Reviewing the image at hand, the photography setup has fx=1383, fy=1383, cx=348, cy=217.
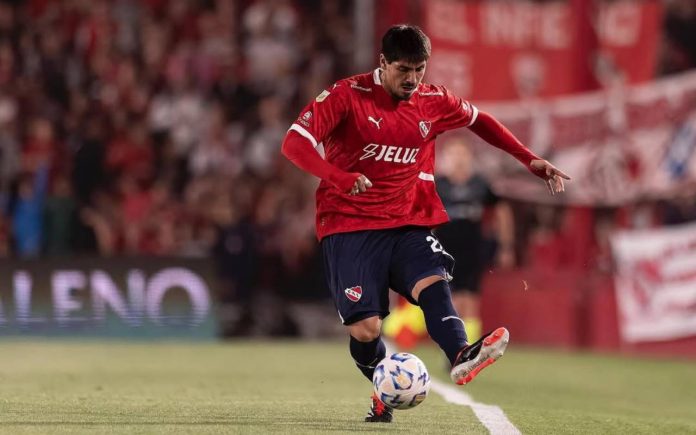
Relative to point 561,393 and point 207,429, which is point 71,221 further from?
point 207,429

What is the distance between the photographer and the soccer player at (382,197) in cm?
708

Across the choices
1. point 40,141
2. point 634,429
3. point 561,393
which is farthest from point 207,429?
point 40,141

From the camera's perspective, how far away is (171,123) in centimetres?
1953

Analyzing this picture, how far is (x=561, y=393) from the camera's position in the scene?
11086 millimetres

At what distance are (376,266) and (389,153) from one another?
1.98ft

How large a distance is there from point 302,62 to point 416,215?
13.0 m

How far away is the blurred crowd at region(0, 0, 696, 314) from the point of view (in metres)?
18.0

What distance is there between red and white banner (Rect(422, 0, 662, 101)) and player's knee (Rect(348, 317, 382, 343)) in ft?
31.7

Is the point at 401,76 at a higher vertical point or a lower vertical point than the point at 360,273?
higher

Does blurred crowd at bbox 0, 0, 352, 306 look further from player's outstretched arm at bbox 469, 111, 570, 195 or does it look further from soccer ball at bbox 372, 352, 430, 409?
soccer ball at bbox 372, 352, 430, 409

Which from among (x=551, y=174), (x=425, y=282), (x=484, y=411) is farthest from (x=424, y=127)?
(x=484, y=411)

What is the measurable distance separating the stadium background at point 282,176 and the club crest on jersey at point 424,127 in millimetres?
9275

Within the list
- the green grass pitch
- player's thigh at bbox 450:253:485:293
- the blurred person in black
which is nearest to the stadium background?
the green grass pitch

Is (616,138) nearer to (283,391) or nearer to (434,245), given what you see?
(283,391)
